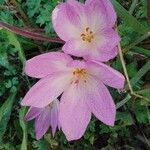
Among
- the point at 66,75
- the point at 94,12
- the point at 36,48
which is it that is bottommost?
the point at 36,48

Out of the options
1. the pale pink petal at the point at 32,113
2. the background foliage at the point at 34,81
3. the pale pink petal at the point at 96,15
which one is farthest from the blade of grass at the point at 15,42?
the pale pink petal at the point at 96,15

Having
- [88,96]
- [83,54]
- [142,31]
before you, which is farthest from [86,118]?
[142,31]

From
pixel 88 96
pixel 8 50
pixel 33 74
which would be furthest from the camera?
pixel 8 50

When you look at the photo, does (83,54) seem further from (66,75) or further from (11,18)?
(11,18)

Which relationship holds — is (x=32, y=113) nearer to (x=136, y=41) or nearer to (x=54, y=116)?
(x=54, y=116)

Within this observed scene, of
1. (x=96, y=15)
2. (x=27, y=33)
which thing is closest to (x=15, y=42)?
(x=27, y=33)

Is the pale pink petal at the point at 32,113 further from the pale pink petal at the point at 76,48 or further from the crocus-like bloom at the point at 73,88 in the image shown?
the pale pink petal at the point at 76,48
